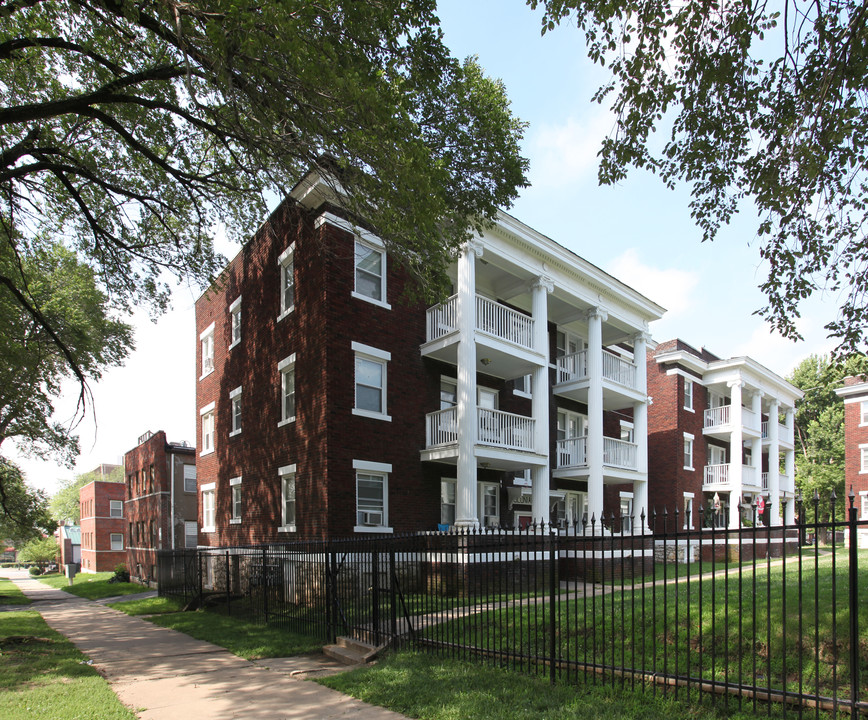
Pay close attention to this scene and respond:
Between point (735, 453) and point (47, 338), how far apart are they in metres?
31.1

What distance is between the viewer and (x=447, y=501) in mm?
19031

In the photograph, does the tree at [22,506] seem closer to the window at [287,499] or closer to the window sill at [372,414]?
the window at [287,499]

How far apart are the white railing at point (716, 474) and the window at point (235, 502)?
23.9 meters

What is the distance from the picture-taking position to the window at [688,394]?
110ft

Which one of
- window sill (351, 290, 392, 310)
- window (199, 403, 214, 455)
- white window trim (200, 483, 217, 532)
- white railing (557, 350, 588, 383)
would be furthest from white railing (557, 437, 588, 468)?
window (199, 403, 214, 455)

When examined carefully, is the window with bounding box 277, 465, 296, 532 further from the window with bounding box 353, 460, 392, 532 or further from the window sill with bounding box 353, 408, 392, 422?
the window sill with bounding box 353, 408, 392, 422

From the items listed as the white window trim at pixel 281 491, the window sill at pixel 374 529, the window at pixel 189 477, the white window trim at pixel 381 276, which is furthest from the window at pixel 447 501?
the window at pixel 189 477

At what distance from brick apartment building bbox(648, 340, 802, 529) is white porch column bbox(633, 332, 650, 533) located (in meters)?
7.50

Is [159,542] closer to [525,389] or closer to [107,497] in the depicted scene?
[525,389]

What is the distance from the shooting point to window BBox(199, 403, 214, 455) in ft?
82.2

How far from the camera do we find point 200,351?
2709cm

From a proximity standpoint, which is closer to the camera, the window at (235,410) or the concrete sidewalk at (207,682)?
the concrete sidewalk at (207,682)

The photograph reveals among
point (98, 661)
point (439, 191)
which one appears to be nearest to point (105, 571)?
point (98, 661)

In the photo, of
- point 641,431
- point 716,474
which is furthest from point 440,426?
point 716,474
